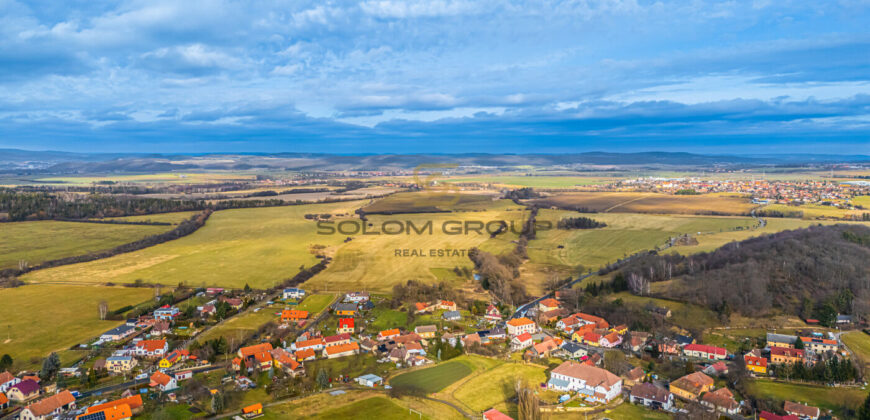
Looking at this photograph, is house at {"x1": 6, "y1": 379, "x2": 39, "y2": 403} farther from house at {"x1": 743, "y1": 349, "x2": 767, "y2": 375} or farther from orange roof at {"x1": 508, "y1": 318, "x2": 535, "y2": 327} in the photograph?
house at {"x1": 743, "y1": 349, "x2": 767, "y2": 375}

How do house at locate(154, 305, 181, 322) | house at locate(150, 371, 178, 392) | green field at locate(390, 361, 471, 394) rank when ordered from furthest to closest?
1. house at locate(154, 305, 181, 322)
2. green field at locate(390, 361, 471, 394)
3. house at locate(150, 371, 178, 392)

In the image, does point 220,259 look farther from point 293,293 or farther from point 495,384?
point 495,384

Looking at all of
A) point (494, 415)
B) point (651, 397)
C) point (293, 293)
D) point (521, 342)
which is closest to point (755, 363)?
point (651, 397)

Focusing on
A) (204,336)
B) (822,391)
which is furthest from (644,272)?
(204,336)

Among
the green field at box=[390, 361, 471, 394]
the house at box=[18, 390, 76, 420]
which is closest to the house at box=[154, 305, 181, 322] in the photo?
the house at box=[18, 390, 76, 420]

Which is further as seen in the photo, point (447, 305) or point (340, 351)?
point (447, 305)

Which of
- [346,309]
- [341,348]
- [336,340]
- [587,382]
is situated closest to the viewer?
[587,382]
